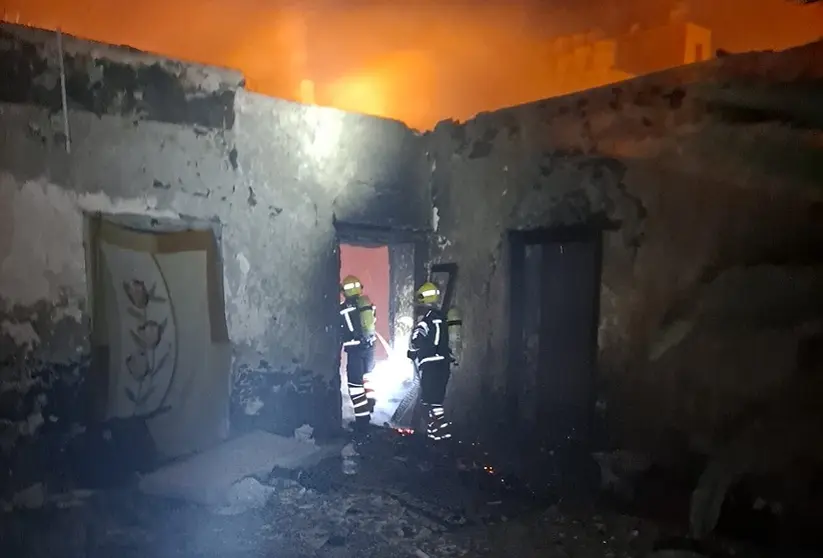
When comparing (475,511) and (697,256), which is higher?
(697,256)

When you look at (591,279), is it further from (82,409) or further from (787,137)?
(82,409)

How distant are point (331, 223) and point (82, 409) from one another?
9.63 ft

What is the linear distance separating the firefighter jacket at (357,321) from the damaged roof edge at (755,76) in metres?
3.74

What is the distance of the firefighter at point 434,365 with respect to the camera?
6824mm

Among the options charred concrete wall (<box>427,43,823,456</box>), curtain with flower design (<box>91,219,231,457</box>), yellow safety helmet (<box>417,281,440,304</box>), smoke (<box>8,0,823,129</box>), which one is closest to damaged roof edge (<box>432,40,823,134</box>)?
charred concrete wall (<box>427,43,823,456</box>)

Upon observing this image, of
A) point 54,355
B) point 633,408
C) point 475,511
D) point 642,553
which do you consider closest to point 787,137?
point 633,408

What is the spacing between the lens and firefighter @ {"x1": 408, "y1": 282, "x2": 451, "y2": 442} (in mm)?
6824

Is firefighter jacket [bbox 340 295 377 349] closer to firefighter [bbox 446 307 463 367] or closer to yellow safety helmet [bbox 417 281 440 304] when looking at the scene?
yellow safety helmet [bbox 417 281 440 304]

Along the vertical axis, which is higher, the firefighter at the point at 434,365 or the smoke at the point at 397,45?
the smoke at the point at 397,45

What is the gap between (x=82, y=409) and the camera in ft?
16.9

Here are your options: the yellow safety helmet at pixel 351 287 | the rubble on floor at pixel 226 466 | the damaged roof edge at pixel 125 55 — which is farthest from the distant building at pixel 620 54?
the rubble on floor at pixel 226 466

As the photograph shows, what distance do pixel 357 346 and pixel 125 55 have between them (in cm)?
375

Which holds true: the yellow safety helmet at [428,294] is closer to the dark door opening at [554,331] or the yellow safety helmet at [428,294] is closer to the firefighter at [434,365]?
the firefighter at [434,365]

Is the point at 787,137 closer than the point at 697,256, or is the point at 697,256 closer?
the point at 787,137
